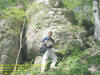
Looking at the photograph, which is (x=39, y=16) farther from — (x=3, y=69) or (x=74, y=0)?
(x=74, y=0)

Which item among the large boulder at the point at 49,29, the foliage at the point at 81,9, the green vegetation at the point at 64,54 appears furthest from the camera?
the foliage at the point at 81,9

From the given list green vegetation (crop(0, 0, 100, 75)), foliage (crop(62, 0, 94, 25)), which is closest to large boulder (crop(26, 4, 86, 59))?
green vegetation (crop(0, 0, 100, 75))

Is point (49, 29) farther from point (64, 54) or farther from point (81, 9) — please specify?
point (81, 9)

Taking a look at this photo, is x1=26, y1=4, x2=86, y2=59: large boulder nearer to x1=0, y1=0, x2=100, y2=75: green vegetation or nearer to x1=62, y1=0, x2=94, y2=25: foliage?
x1=0, y1=0, x2=100, y2=75: green vegetation

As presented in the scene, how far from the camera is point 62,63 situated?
6.70m

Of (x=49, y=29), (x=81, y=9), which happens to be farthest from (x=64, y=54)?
(x=81, y=9)

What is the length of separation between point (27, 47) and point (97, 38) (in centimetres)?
496

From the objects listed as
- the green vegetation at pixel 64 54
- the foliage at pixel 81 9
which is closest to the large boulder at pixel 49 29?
the green vegetation at pixel 64 54

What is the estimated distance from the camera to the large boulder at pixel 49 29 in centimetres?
814

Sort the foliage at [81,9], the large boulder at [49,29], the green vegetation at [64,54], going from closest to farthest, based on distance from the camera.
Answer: the green vegetation at [64,54], the large boulder at [49,29], the foliage at [81,9]

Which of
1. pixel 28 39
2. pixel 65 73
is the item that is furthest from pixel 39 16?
pixel 65 73

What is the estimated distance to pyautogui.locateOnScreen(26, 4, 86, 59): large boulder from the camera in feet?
26.7

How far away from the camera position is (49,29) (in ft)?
27.7

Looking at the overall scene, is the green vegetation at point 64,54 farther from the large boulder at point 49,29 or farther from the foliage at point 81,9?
the foliage at point 81,9
